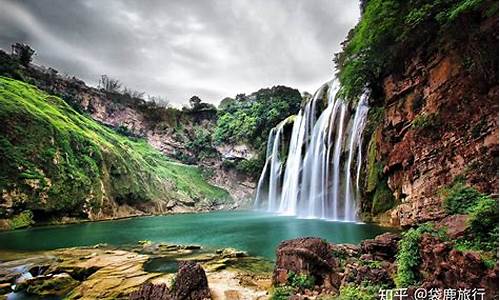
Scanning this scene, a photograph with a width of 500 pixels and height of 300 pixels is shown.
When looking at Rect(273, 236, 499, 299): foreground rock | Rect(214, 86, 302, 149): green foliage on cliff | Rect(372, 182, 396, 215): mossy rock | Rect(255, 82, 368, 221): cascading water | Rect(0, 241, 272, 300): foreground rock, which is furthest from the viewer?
Rect(214, 86, 302, 149): green foliage on cliff

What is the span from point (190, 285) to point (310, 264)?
2323 millimetres

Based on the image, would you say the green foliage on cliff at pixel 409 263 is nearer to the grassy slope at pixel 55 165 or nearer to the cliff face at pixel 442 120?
the cliff face at pixel 442 120

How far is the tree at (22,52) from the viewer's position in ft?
143

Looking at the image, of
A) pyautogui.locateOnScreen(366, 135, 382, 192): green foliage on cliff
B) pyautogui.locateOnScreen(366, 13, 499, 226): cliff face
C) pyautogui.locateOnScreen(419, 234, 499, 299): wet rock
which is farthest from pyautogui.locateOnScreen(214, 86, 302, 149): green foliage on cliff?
pyautogui.locateOnScreen(419, 234, 499, 299): wet rock

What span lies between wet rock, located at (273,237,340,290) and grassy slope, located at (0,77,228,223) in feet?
65.5

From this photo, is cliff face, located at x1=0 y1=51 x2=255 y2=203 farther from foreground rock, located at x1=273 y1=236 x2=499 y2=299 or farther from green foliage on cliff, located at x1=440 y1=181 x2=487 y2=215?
foreground rock, located at x1=273 y1=236 x2=499 y2=299

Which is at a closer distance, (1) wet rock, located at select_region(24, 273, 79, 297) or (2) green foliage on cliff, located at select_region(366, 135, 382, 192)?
(1) wet rock, located at select_region(24, 273, 79, 297)

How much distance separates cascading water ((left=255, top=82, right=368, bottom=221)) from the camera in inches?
764

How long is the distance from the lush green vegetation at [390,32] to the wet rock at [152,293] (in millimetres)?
8490

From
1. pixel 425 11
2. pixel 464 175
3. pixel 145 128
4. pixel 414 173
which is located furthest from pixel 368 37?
pixel 145 128

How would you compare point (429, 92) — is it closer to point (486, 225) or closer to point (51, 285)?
point (486, 225)

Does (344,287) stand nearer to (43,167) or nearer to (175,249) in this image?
(175,249)

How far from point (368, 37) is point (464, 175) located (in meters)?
6.10

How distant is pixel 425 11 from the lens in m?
8.53
